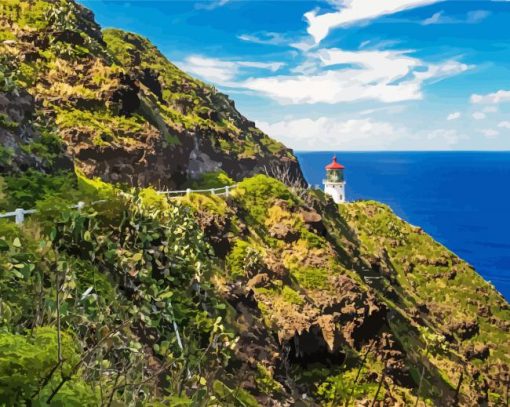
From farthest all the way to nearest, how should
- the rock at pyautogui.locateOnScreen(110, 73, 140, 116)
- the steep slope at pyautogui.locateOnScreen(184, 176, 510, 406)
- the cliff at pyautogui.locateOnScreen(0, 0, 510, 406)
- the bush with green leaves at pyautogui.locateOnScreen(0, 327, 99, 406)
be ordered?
the rock at pyautogui.locateOnScreen(110, 73, 140, 116) → the steep slope at pyautogui.locateOnScreen(184, 176, 510, 406) → the cliff at pyautogui.locateOnScreen(0, 0, 510, 406) → the bush with green leaves at pyautogui.locateOnScreen(0, 327, 99, 406)

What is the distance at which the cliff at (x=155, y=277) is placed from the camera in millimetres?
6320

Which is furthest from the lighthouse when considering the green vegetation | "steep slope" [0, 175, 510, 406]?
the green vegetation

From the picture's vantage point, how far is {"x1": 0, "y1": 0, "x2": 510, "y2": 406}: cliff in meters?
6.32

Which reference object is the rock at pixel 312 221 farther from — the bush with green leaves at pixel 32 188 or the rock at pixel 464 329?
the rock at pixel 464 329

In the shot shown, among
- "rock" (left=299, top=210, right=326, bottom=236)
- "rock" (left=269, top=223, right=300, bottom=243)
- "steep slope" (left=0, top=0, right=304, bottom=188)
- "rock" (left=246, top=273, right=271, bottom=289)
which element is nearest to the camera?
"rock" (left=246, top=273, right=271, bottom=289)

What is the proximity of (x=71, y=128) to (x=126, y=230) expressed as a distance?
19690mm

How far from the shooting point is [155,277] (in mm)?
16094

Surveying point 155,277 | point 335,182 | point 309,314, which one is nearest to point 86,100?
point 309,314

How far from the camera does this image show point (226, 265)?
25.4 metres

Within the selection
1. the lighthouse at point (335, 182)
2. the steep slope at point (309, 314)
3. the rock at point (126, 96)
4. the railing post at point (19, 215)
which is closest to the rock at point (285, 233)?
the steep slope at point (309, 314)

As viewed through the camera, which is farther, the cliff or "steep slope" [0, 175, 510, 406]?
the cliff

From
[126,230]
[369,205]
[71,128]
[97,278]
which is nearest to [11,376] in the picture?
[97,278]

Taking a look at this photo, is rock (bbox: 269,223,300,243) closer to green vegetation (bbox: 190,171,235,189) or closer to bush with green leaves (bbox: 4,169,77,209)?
green vegetation (bbox: 190,171,235,189)

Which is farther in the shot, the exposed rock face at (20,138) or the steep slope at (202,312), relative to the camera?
the exposed rock face at (20,138)
